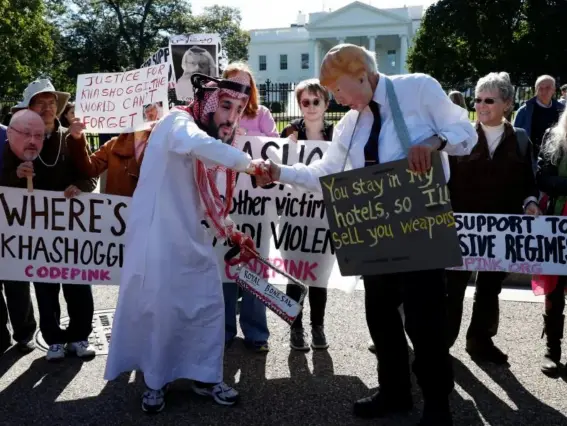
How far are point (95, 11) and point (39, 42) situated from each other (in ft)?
44.6

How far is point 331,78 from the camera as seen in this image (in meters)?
3.13

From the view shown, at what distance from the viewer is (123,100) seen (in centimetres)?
491

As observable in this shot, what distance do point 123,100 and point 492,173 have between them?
2.85 m

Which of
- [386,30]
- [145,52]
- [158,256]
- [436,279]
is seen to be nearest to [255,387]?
[158,256]

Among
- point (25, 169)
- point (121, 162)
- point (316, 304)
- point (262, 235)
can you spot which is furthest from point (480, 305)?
point (25, 169)

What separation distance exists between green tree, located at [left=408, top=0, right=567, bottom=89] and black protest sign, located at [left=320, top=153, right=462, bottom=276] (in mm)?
30339

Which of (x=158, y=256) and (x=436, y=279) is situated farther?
(x=158, y=256)

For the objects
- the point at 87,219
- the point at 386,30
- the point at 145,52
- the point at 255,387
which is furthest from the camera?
the point at 386,30

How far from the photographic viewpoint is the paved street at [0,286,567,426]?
3.47m

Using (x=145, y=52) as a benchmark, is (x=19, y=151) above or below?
below

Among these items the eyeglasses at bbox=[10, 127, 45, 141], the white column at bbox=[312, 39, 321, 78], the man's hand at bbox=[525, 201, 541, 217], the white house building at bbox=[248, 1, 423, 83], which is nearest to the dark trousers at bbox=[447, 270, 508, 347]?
the man's hand at bbox=[525, 201, 541, 217]

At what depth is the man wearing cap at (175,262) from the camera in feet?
11.1

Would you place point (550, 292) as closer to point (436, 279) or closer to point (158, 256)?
point (436, 279)

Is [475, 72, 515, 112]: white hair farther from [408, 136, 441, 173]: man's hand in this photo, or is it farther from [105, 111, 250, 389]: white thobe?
[105, 111, 250, 389]: white thobe
